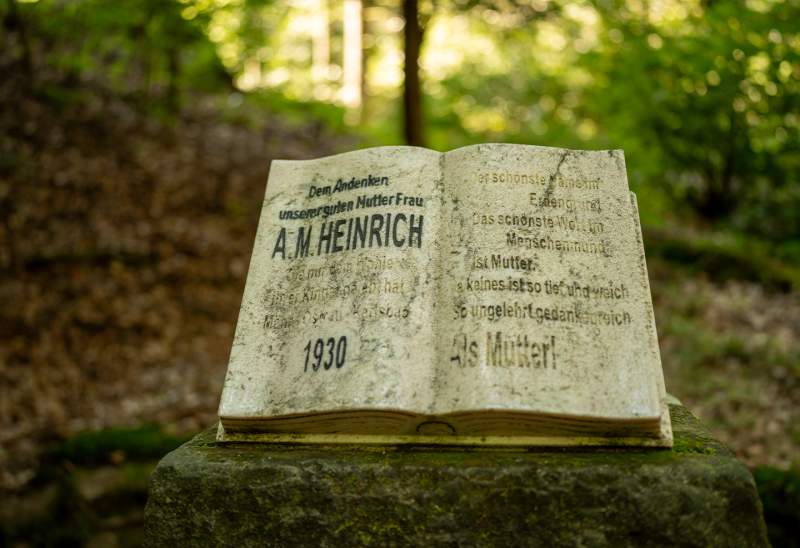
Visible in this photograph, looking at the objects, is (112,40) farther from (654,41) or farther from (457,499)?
(457,499)

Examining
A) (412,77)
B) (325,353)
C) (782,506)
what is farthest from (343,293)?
(412,77)

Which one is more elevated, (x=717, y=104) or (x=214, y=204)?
(x=717, y=104)

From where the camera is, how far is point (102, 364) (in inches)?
225

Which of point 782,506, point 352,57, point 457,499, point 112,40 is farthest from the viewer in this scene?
point 352,57

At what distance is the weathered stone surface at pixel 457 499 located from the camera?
6.29 ft

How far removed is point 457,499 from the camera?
197 centimetres

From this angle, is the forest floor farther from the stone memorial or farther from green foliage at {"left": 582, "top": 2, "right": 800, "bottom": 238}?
the stone memorial

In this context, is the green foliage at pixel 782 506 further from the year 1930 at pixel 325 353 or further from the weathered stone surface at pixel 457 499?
the year 1930 at pixel 325 353

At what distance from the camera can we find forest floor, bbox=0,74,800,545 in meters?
4.70

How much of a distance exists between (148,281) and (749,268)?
19.3ft

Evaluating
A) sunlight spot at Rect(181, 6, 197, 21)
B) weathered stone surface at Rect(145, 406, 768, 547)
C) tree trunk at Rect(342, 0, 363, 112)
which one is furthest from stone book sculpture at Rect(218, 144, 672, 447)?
tree trunk at Rect(342, 0, 363, 112)

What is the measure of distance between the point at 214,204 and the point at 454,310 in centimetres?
641

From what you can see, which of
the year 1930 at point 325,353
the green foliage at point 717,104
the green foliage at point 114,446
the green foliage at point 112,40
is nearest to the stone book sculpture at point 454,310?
the year 1930 at point 325,353

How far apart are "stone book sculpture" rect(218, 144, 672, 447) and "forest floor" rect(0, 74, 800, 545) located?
7.04 ft
